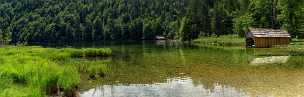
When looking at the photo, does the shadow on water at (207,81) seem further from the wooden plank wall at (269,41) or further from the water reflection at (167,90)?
the wooden plank wall at (269,41)

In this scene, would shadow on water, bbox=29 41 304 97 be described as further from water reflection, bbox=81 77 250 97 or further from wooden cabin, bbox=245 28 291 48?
wooden cabin, bbox=245 28 291 48

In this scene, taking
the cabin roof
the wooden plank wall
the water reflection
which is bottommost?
the water reflection

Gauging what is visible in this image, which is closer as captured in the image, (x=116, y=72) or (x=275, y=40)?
(x=116, y=72)

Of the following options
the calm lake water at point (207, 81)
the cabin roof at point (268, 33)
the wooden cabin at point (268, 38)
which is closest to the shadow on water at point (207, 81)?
the calm lake water at point (207, 81)

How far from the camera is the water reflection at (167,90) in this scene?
95.5 ft

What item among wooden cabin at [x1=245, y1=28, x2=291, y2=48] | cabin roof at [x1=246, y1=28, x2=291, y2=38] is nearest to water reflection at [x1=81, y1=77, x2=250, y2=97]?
wooden cabin at [x1=245, y1=28, x2=291, y2=48]

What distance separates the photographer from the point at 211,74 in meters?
39.1

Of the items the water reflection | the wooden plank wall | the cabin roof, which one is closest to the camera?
the water reflection

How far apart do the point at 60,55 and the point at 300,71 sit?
97.4 feet

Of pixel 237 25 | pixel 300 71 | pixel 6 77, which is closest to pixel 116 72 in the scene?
pixel 300 71

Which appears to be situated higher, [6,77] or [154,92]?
[6,77]

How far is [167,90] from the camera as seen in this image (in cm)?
3147

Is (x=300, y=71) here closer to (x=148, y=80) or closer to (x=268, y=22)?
(x=148, y=80)

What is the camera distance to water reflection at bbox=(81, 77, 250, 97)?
2911 centimetres
